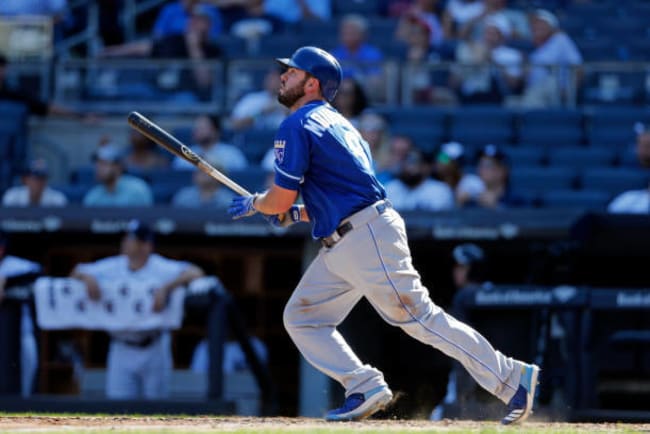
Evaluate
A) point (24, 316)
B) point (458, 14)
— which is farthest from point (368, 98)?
point (24, 316)

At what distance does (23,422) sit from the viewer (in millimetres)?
6297

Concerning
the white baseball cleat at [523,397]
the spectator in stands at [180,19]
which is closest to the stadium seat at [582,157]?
the spectator in stands at [180,19]

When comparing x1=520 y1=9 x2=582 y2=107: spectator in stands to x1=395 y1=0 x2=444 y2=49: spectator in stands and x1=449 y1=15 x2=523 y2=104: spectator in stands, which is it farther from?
x1=395 y1=0 x2=444 y2=49: spectator in stands

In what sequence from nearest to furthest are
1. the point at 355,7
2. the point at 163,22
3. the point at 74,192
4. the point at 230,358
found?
the point at 230,358
the point at 74,192
the point at 163,22
the point at 355,7

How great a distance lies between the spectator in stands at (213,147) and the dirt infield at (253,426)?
459 cm

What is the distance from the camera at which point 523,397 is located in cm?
606

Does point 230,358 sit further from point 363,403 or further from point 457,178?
point 363,403

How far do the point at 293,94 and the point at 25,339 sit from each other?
14.3 ft

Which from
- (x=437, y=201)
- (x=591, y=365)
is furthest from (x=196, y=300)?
(x=591, y=365)

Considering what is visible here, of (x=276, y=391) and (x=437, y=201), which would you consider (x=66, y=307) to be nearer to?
(x=276, y=391)

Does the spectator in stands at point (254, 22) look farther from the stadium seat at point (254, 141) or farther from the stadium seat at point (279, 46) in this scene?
the stadium seat at point (254, 141)

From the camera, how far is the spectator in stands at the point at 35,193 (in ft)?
35.1

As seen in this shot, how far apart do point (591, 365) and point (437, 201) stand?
192 cm

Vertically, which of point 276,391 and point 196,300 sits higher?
point 196,300
